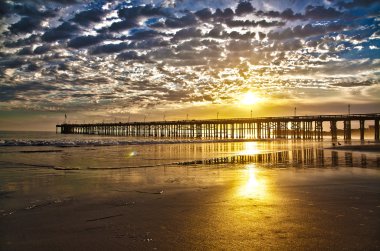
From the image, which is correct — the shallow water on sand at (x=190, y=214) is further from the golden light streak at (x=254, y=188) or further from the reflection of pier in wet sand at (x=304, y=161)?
the reflection of pier in wet sand at (x=304, y=161)

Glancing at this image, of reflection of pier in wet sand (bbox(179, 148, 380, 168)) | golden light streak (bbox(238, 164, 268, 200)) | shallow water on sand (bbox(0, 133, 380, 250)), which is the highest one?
shallow water on sand (bbox(0, 133, 380, 250))

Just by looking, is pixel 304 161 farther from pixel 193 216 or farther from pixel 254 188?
pixel 193 216

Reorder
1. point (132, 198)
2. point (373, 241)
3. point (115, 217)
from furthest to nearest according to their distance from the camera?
point (132, 198) → point (115, 217) → point (373, 241)

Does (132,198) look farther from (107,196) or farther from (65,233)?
(65,233)

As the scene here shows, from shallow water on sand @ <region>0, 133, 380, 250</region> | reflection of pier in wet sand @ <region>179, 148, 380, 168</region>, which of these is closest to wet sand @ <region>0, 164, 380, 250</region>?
shallow water on sand @ <region>0, 133, 380, 250</region>

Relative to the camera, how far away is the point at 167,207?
540 cm

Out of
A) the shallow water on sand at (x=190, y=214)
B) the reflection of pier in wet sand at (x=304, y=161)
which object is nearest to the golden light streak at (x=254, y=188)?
the shallow water on sand at (x=190, y=214)

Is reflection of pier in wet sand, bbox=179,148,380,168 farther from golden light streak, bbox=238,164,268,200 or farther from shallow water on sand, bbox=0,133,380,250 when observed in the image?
shallow water on sand, bbox=0,133,380,250

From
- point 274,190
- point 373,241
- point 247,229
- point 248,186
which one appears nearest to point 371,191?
point 274,190

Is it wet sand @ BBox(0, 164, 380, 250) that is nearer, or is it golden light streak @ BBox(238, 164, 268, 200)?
wet sand @ BBox(0, 164, 380, 250)

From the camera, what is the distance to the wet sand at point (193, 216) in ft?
11.7

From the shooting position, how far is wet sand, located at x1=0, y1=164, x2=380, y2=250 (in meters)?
3.58

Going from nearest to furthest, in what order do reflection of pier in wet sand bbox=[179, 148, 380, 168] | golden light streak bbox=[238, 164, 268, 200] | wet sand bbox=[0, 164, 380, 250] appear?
wet sand bbox=[0, 164, 380, 250]
golden light streak bbox=[238, 164, 268, 200]
reflection of pier in wet sand bbox=[179, 148, 380, 168]

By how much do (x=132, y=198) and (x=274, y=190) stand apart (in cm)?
339
